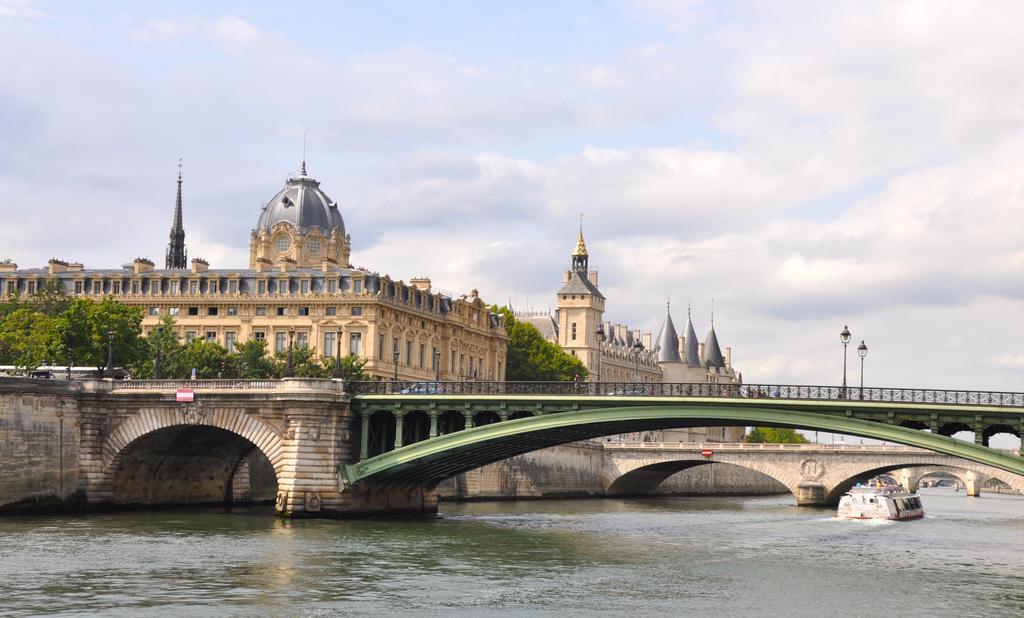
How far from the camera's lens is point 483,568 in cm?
4825

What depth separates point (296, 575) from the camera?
148 feet

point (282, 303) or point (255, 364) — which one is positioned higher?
point (282, 303)

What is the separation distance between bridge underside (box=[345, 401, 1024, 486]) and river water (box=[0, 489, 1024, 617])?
259 cm

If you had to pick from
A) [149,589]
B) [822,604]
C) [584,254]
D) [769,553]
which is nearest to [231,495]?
[769,553]

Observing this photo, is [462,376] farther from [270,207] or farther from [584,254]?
[584,254]

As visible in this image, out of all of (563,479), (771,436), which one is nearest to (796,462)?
(563,479)

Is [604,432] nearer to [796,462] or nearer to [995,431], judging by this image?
[995,431]

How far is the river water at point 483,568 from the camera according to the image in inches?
1583

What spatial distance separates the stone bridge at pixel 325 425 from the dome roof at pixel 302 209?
52.9 metres

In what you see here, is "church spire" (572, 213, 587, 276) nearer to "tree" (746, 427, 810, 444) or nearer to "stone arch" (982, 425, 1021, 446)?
"tree" (746, 427, 810, 444)

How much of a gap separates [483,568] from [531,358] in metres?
93.6

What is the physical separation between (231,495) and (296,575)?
1292 inches

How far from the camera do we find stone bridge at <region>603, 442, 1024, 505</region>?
101 meters

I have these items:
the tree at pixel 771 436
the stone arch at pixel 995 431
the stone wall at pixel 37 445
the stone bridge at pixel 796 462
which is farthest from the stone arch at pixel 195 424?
the tree at pixel 771 436
